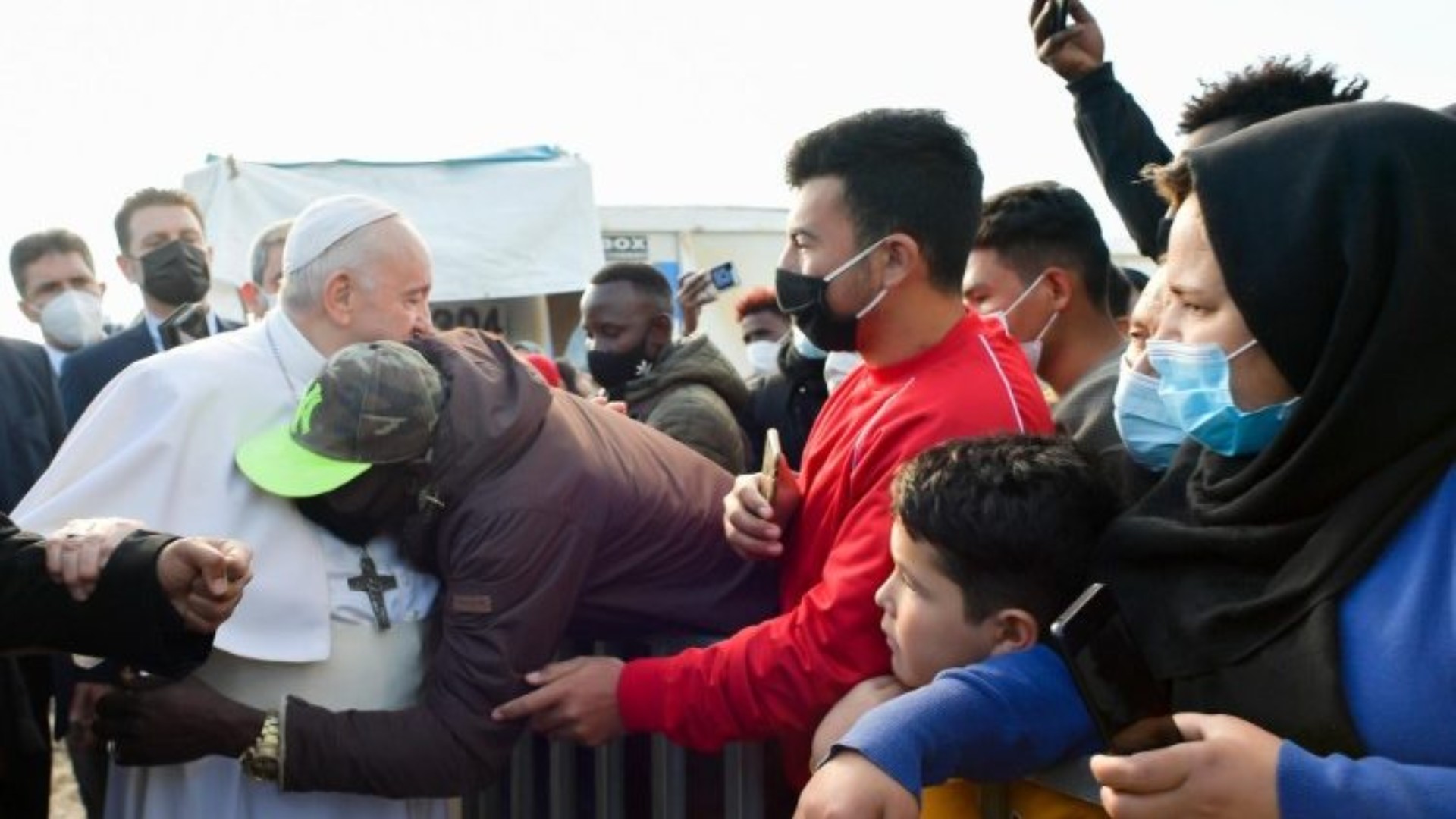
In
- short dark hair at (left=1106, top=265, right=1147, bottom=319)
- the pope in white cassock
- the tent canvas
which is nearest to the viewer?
the pope in white cassock

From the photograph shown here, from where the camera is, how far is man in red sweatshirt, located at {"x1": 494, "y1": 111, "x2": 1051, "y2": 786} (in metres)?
2.31

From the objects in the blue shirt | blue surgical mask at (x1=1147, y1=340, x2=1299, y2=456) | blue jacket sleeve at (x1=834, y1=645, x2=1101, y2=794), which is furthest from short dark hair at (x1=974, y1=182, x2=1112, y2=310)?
the blue shirt

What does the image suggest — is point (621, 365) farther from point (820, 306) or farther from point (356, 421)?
point (356, 421)

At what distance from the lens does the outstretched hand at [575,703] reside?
2518mm

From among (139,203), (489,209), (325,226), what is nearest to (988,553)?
(325,226)

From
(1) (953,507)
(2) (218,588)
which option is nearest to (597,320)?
(2) (218,588)

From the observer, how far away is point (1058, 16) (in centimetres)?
340

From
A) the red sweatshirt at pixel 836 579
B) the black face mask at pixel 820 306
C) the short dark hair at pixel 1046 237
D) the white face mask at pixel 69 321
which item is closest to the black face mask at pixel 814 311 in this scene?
the black face mask at pixel 820 306

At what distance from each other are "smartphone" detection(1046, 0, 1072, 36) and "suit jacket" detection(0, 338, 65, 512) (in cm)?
308

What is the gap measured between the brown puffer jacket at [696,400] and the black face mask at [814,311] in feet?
4.93

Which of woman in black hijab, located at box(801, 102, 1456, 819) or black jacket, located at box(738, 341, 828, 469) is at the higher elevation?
woman in black hijab, located at box(801, 102, 1456, 819)

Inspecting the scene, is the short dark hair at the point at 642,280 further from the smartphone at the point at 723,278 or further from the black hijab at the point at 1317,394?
the smartphone at the point at 723,278

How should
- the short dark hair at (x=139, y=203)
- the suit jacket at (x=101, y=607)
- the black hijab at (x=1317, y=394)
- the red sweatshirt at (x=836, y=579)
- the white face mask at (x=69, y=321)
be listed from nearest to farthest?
the black hijab at (x=1317, y=394) → the red sweatshirt at (x=836, y=579) → the suit jacket at (x=101, y=607) → the short dark hair at (x=139, y=203) → the white face mask at (x=69, y=321)

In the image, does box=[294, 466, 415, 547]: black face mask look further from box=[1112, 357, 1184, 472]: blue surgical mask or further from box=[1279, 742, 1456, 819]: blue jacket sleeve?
box=[1279, 742, 1456, 819]: blue jacket sleeve
